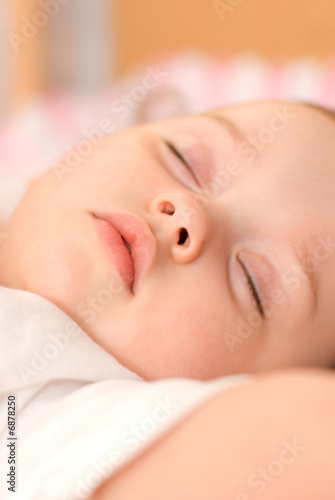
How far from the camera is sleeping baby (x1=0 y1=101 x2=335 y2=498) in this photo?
0.96 meters

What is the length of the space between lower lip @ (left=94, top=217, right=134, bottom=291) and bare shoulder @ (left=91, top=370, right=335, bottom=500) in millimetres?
307

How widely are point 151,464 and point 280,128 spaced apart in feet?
2.15

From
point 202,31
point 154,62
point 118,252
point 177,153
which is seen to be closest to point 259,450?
point 118,252

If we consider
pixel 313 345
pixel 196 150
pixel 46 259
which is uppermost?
pixel 196 150

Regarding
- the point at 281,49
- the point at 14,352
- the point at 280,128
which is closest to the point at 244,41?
the point at 281,49

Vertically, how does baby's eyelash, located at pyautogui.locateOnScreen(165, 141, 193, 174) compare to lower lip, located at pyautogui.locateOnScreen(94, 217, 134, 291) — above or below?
above

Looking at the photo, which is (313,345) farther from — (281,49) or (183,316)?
(281,49)

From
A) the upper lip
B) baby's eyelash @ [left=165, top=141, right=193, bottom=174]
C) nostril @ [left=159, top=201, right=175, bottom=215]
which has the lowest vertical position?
the upper lip

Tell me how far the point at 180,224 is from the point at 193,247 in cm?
4

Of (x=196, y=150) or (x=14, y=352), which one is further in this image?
(x=196, y=150)

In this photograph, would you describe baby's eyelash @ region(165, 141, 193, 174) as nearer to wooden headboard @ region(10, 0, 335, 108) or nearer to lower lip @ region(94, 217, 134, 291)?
lower lip @ region(94, 217, 134, 291)

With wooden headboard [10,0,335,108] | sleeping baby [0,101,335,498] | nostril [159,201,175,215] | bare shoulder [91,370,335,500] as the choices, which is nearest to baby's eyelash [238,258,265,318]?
sleeping baby [0,101,335,498]

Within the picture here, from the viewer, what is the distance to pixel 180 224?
96 centimetres

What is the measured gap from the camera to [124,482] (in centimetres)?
71
